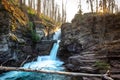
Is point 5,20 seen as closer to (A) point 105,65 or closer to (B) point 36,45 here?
(B) point 36,45

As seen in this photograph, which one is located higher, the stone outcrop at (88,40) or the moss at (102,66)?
the stone outcrop at (88,40)

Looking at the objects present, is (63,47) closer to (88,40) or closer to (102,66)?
(88,40)

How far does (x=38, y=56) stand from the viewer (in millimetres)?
29062

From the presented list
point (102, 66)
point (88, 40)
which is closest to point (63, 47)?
point (88, 40)

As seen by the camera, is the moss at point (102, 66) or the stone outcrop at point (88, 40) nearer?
the moss at point (102, 66)

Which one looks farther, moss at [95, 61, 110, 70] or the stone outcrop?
the stone outcrop

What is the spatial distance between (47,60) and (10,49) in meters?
6.58

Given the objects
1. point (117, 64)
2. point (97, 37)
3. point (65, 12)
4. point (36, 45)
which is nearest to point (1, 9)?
point (36, 45)

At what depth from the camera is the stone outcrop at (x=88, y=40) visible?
60.5 ft

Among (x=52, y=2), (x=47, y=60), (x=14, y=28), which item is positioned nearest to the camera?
(x=14, y=28)

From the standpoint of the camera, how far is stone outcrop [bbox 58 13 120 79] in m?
18.4

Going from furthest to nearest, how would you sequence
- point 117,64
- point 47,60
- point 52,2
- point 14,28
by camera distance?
1. point 52,2
2. point 47,60
3. point 14,28
4. point 117,64

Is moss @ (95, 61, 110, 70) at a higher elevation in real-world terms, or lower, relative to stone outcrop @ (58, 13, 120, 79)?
lower

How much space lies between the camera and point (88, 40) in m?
25.6
